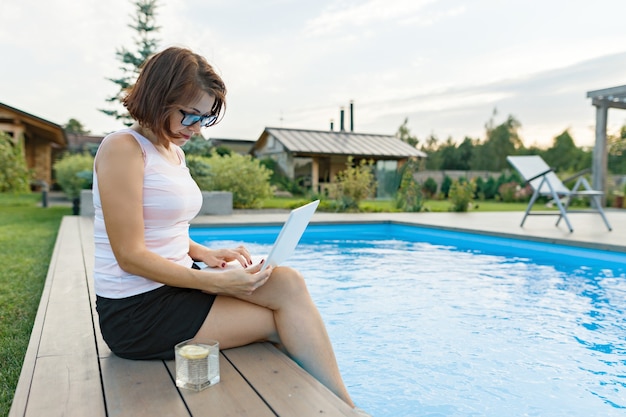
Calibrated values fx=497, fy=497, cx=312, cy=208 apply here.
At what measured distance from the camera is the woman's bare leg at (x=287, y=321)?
1526 mm

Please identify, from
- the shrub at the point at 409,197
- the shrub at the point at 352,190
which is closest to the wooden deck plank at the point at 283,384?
the shrub at the point at 352,190

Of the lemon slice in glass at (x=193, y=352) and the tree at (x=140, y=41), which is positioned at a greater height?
the tree at (x=140, y=41)

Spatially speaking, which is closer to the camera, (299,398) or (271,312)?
(299,398)

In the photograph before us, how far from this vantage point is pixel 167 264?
1.50 metres

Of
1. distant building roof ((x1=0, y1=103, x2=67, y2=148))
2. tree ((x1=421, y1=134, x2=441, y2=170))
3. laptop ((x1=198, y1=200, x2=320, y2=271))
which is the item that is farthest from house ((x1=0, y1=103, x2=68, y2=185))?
tree ((x1=421, y1=134, x2=441, y2=170))

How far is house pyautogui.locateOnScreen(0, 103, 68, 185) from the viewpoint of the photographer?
15719 millimetres

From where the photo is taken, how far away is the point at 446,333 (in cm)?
312

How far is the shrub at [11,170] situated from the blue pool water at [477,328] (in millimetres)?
7272

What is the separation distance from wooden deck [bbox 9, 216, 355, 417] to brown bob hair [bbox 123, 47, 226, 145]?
2.48 ft

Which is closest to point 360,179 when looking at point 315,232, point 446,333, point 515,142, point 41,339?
point 315,232

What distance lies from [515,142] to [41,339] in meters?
37.9

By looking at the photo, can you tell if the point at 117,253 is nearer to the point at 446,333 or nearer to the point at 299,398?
the point at 299,398

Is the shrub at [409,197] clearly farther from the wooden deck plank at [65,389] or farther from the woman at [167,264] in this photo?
the wooden deck plank at [65,389]

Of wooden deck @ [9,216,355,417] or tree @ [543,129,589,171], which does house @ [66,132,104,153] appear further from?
tree @ [543,129,589,171]
